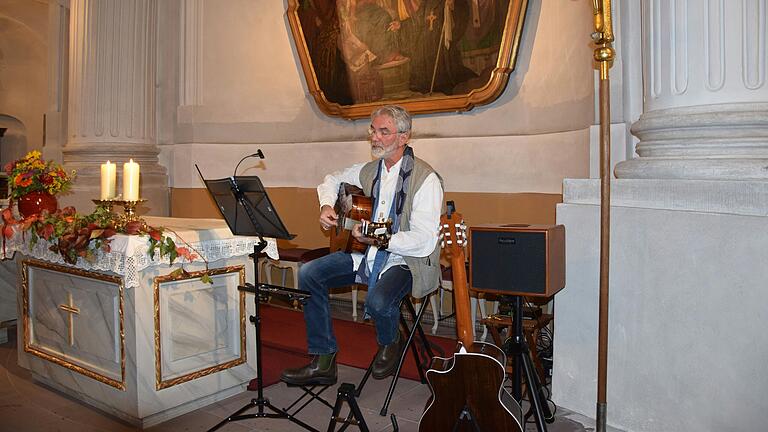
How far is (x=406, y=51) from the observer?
653 cm

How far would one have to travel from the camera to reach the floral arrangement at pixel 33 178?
438 centimetres

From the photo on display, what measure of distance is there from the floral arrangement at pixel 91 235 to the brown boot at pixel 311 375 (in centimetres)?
74

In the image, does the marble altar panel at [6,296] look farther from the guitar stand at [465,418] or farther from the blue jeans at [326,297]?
the guitar stand at [465,418]

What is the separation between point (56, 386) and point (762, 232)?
4175mm

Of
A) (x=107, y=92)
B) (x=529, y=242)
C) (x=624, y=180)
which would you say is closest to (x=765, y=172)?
(x=624, y=180)

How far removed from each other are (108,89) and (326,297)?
5548 millimetres

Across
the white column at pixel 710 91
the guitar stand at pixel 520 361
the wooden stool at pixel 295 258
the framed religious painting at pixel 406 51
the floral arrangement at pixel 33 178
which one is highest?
the framed religious painting at pixel 406 51

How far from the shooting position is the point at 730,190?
9.78 feet

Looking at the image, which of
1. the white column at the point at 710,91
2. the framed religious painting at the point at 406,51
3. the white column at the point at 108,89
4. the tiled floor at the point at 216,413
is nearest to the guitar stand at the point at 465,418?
the tiled floor at the point at 216,413

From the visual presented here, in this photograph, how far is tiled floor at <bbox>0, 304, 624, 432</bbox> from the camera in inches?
143

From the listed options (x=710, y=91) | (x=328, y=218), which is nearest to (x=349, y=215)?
(x=328, y=218)

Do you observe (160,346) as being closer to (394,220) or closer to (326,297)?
(326,297)

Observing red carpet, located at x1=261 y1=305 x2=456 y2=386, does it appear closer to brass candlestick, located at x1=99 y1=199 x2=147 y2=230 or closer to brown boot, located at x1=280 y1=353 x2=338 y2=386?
brown boot, located at x1=280 y1=353 x2=338 y2=386

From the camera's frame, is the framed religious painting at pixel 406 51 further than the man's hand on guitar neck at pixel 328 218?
Yes
